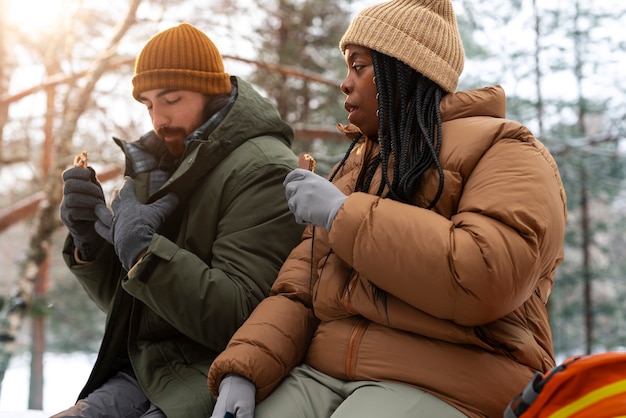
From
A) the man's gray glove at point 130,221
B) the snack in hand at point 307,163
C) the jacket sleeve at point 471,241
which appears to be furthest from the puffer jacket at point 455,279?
the man's gray glove at point 130,221

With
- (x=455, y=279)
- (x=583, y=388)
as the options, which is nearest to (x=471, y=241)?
(x=455, y=279)

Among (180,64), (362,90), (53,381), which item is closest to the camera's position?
(362,90)

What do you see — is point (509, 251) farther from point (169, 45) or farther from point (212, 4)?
point (212, 4)

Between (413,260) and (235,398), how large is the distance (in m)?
0.64

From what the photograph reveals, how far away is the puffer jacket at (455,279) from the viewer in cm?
152

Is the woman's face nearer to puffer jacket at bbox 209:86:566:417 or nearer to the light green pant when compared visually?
puffer jacket at bbox 209:86:566:417

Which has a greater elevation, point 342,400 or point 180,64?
point 180,64

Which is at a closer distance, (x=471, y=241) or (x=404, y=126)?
(x=471, y=241)

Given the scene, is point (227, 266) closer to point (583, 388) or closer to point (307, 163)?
point (307, 163)

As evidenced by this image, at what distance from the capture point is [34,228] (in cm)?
639

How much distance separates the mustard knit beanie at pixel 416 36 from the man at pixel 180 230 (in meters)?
0.69

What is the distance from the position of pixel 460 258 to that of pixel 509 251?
0.38ft

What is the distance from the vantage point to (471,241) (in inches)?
59.4

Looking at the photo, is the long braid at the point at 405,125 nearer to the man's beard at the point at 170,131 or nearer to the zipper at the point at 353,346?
the zipper at the point at 353,346
